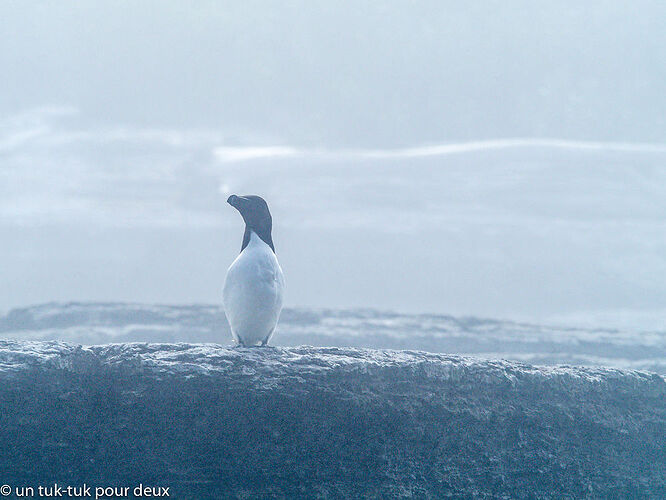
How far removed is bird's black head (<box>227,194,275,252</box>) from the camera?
29.6 feet

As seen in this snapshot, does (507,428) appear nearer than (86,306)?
Yes

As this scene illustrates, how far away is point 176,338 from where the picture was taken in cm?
3042

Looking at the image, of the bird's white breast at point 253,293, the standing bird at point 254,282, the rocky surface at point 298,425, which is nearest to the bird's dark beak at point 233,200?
the standing bird at point 254,282

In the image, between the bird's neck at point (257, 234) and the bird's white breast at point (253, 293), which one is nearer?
the bird's white breast at point (253, 293)

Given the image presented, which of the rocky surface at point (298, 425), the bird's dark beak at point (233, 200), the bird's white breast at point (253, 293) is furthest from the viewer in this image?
the bird's dark beak at point (233, 200)

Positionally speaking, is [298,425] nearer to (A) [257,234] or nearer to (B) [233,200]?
(A) [257,234]

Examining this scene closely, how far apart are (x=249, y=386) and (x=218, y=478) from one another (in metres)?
0.89

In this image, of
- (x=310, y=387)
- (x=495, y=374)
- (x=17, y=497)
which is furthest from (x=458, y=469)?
(x=17, y=497)

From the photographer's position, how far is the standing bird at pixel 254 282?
852 cm

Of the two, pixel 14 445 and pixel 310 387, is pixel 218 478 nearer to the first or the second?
pixel 310 387

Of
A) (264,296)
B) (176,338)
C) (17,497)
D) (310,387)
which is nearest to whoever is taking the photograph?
(17,497)

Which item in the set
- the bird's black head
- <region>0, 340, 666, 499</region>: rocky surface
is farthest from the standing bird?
<region>0, 340, 666, 499</region>: rocky surface

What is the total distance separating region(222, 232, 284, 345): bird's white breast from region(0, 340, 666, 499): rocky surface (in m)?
0.55

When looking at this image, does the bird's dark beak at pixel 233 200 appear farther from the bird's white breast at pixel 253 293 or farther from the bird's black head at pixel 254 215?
the bird's white breast at pixel 253 293
